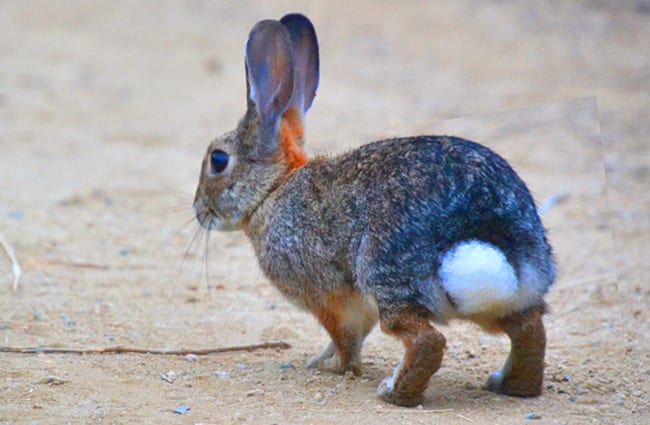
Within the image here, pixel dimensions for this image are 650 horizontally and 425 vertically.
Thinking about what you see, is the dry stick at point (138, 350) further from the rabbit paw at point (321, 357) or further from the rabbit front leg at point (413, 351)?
the rabbit front leg at point (413, 351)

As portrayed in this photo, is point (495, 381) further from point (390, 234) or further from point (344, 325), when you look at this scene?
point (390, 234)

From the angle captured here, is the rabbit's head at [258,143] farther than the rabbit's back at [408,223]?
Yes

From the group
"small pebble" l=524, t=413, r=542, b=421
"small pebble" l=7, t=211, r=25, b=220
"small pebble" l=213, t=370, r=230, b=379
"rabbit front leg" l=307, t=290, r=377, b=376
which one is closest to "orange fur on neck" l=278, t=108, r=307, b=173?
"rabbit front leg" l=307, t=290, r=377, b=376

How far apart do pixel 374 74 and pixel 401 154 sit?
722 centimetres

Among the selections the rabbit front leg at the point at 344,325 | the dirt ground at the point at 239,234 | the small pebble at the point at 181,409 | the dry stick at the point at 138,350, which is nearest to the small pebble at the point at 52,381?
the dirt ground at the point at 239,234

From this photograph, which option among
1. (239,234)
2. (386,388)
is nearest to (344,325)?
(386,388)

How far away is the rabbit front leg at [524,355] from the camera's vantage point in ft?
14.8

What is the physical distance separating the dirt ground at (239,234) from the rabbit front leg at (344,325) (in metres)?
0.12

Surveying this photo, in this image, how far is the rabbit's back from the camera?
4277 millimetres

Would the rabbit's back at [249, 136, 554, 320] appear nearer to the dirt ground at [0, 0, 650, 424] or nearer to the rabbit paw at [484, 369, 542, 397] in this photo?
the rabbit paw at [484, 369, 542, 397]


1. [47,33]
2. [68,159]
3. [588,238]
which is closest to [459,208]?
[588,238]

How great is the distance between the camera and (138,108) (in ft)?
37.1

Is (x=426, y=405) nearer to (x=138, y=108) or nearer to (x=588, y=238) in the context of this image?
(x=588, y=238)

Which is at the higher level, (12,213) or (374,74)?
(374,74)
